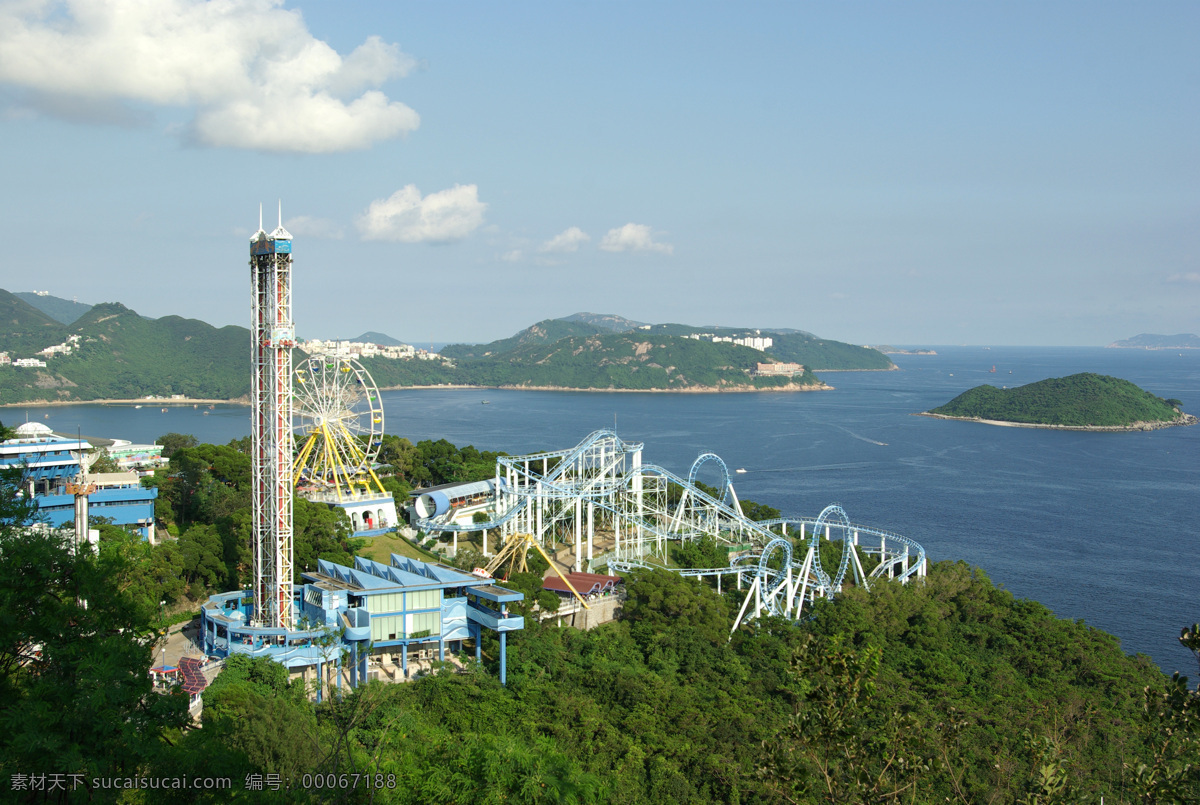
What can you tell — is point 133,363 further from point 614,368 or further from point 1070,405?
point 1070,405

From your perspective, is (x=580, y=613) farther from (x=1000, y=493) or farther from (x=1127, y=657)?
(x=1000, y=493)

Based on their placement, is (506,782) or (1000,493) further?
(1000,493)

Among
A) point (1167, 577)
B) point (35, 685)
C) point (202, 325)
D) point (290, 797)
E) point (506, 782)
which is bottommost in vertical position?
point (1167, 577)

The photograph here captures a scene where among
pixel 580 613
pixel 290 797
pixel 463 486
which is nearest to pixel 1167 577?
pixel 580 613

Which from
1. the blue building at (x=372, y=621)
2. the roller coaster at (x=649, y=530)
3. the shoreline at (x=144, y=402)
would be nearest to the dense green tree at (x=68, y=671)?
the blue building at (x=372, y=621)

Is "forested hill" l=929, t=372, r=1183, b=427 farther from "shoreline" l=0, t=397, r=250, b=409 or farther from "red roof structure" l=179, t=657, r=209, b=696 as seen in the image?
"red roof structure" l=179, t=657, r=209, b=696

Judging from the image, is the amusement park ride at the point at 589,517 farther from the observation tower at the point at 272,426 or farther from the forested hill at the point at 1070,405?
the forested hill at the point at 1070,405
